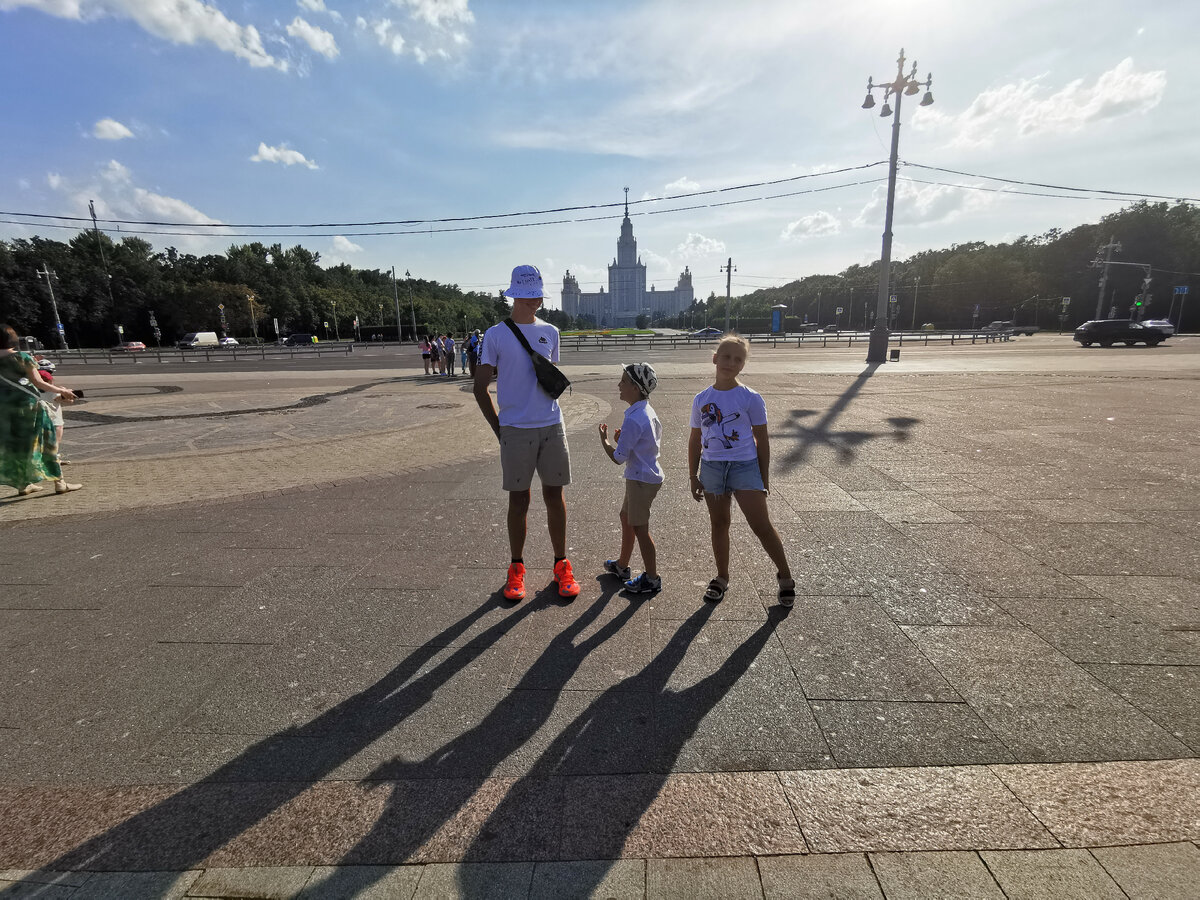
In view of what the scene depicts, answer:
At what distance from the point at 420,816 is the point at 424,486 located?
14.8ft

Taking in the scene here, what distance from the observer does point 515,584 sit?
3523mm

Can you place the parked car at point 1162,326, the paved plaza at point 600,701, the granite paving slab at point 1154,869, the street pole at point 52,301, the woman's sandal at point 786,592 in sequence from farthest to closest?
the street pole at point 52,301
the parked car at point 1162,326
the woman's sandal at point 786,592
the paved plaza at point 600,701
the granite paving slab at point 1154,869

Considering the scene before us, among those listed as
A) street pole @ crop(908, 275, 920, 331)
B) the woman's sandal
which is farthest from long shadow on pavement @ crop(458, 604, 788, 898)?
street pole @ crop(908, 275, 920, 331)

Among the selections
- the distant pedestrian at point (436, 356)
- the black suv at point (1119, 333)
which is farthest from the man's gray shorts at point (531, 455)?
the black suv at point (1119, 333)

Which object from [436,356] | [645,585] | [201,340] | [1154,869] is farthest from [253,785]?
[201,340]

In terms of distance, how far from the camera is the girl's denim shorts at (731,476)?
3.26m

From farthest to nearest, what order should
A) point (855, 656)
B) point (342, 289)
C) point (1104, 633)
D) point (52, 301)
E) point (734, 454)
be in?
point (342, 289) < point (52, 301) < point (734, 454) < point (1104, 633) < point (855, 656)

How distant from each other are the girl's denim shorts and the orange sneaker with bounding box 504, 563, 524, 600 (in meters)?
1.32

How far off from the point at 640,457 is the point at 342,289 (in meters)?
109

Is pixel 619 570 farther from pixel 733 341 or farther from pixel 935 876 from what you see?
pixel 935 876

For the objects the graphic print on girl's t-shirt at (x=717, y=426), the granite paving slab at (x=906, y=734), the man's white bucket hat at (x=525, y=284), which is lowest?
the granite paving slab at (x=906, y=734)

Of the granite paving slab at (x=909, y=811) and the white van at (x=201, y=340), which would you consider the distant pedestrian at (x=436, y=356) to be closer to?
the granite paving slab at (x=909, y=811)

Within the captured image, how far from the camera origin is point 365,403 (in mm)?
13375

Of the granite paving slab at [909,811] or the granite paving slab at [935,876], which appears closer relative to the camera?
the granite paving slab at [935,876]
